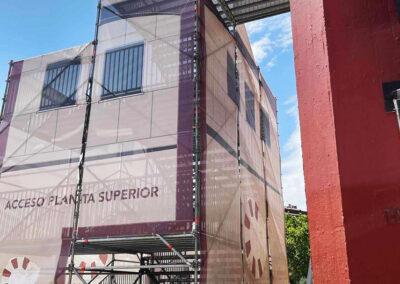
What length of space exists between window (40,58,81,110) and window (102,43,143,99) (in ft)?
3.50

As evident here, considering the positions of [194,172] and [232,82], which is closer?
[194,172]

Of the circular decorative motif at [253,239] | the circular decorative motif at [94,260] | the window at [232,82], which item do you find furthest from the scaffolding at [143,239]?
the circular decorative motif at [94,260]

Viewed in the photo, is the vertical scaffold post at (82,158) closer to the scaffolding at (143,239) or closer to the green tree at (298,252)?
the scaffolding at (143,239)

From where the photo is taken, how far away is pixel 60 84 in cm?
1112

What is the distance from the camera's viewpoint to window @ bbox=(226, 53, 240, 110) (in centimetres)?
1221

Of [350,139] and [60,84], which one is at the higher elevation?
[60,84]

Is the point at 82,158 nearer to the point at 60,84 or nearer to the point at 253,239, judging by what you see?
the point at 60,84

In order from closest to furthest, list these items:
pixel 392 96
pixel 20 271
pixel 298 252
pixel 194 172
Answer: pixel 392 96 → pixel 194 172 → pixel 20 271 → pixel 298 252

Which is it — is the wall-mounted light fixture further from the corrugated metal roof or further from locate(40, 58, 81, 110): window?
the corrugated metal roof

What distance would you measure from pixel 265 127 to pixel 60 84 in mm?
8920

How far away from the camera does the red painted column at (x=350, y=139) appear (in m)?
3.72

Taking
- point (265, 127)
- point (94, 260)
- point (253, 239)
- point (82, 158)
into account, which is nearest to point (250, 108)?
point (265, 127)

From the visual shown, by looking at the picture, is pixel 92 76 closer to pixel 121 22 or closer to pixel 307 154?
pixel 121 22

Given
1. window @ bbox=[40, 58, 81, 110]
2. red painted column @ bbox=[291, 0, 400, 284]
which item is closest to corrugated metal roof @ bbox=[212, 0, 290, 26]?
window @ bbox=[40, 58, 81, 110]
